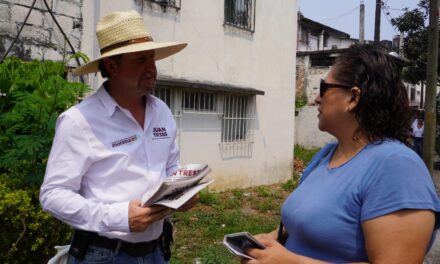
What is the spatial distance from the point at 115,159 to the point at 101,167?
0.24 ft

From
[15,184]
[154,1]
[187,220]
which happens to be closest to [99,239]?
[15,184]

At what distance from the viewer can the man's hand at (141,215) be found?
6.50 feet

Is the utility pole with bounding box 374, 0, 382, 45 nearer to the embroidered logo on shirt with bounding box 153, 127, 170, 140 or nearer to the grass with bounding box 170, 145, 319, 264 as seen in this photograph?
the grass with bounding box 170, 145, 319, 264

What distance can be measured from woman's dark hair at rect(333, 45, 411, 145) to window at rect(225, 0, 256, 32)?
6.92 metres

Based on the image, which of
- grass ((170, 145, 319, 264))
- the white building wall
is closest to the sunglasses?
grass ((170, 145, 319, 264))

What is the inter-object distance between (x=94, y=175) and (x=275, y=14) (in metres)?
8.23

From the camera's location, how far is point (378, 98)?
1.67 metres

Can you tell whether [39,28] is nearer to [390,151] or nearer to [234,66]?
[234,66]

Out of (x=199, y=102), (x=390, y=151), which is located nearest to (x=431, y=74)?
(x=199, y=102)

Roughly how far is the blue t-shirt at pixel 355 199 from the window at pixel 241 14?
7.07 metres

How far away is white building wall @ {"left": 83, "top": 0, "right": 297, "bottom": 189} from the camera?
287 inches

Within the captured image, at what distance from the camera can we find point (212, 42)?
8203 millimetres

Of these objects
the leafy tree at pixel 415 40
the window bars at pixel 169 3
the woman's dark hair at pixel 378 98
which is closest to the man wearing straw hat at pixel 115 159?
the woman's dark hair at pixel 378 98

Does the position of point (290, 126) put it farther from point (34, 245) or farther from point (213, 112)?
point (34, 245)
